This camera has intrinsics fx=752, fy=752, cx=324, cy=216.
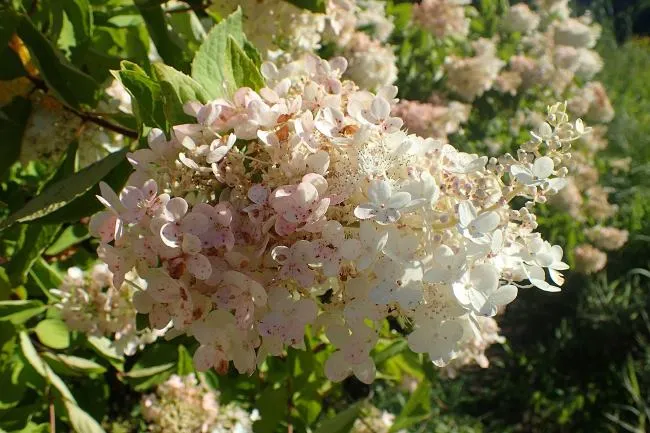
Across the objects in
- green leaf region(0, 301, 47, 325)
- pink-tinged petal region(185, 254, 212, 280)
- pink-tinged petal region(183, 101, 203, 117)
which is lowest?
green leaf region(0, 301, 47, 325)

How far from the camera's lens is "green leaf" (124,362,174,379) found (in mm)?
1288

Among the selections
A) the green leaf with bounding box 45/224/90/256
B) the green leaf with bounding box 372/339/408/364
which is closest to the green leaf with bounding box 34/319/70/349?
the green leaf with bounding box 45/224/90/256

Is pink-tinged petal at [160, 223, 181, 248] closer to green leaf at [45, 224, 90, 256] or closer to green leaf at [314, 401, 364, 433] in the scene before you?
green leaf at [314, 401, 364, 433]

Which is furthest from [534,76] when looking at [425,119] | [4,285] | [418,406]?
[4,285]

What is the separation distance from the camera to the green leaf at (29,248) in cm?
106

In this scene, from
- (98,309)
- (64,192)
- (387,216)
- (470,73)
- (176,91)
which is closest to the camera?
(387,216)

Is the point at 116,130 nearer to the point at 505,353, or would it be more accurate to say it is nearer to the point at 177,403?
the point at 177,403

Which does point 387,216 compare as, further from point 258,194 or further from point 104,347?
point 104,347

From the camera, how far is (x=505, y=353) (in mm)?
3381

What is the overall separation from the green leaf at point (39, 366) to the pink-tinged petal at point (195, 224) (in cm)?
61

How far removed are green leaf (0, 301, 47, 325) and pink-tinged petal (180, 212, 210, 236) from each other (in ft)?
1.76

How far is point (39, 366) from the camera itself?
1.12 m

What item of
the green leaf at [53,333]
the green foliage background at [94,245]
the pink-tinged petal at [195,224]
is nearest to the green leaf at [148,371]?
the green foliage background at [94,245]

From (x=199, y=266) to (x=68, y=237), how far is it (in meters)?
0.75
